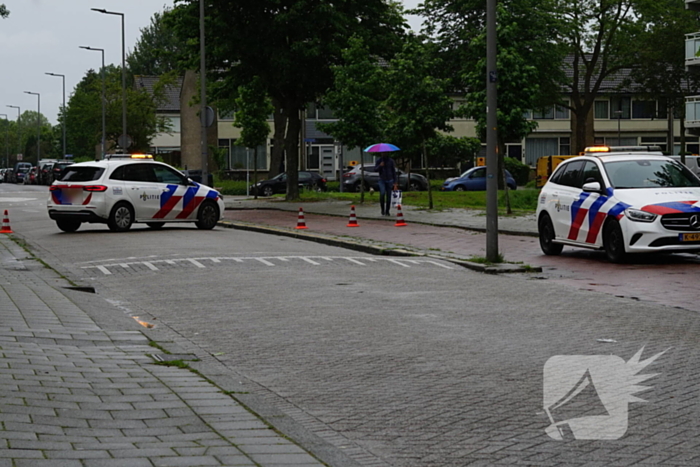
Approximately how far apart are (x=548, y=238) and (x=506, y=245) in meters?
2.39

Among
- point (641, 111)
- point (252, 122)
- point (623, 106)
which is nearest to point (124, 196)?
point (252, 122)

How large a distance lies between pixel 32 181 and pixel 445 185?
4405 centimetres

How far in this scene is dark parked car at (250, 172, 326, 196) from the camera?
53.4 metres

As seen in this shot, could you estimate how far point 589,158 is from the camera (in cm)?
1755

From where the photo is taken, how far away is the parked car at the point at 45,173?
79.6 m

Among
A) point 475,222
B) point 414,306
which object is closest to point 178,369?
point 414,306

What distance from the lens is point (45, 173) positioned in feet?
263

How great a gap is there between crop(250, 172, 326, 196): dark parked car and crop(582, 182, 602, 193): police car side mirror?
36023 mm

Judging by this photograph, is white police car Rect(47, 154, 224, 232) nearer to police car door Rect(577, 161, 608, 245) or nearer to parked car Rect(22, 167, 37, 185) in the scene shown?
police car door Rect(577, 161, 608, 245)

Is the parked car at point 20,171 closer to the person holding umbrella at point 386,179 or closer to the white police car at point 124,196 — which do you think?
the person holding umbrella at point 386,179

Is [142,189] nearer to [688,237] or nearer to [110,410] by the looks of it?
[688,237]

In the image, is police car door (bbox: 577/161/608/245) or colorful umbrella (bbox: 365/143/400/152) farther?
colorful umbrella (bbox: 365/143/400/152)

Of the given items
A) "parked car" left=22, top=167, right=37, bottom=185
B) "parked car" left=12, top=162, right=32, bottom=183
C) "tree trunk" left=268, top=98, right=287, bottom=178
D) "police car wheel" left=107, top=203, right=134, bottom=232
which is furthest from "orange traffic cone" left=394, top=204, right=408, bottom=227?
"parked car" left=12, top=162, right=32, bottom=183

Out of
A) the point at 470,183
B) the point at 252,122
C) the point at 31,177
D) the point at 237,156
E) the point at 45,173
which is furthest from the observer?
the point at 31,177
